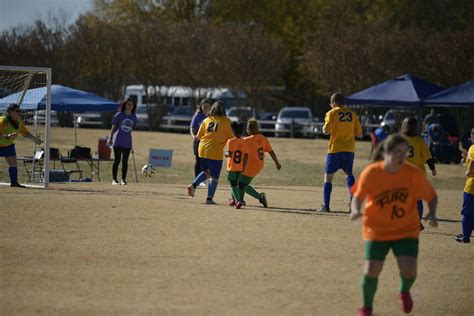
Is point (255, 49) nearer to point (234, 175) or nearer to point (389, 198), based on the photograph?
point (234, 175)

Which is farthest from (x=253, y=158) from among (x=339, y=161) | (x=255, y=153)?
(x=339, y=161)

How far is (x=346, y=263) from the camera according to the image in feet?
40.5

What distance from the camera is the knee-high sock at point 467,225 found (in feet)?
47.4

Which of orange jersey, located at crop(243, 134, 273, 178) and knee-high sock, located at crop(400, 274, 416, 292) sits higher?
orange jersey, located at crop(243, 134, 273, 178)

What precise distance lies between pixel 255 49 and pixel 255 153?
4585cm

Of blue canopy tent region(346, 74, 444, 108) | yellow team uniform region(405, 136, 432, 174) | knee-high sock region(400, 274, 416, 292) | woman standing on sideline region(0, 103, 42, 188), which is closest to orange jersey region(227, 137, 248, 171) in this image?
yellow team uniform region(405, 136, 432, 174)

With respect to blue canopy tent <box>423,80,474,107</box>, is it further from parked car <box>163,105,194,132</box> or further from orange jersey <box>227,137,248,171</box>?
parked car <box>163,105,194,132</box>

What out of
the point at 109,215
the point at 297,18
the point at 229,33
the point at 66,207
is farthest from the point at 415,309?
the point at 297,18

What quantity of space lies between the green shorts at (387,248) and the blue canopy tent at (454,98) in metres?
24.0

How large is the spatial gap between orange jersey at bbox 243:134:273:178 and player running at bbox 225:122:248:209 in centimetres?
8

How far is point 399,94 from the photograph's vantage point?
33750 millimetres

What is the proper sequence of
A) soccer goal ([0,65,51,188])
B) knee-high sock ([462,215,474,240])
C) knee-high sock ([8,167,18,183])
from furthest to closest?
soccer goal ([0,65,51,188]), knee-high sock ([8,167,18,183]), knee-high sock ([462,215,474,240])

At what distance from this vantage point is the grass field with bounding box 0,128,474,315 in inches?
387

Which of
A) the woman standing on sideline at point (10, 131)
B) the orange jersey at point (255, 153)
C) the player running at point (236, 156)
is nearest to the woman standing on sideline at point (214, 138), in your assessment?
the player running at point (236, 156)
